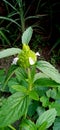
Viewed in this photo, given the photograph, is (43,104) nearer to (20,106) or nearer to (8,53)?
(20,106)

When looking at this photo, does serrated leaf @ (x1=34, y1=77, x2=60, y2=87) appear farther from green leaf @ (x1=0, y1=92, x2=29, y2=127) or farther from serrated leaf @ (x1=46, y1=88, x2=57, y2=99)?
serrated leaf @ (x1=46, y1=88, x2=57, y2=99)

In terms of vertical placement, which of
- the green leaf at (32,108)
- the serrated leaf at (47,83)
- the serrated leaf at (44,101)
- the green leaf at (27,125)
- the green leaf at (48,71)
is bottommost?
the green leaf at (27,125)

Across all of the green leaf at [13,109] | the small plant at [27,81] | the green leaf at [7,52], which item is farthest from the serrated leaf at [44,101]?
the green leaf at [7,52]

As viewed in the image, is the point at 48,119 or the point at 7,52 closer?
the point at 7,52

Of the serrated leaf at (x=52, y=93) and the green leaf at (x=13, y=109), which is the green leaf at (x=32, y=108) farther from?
the green leaf at (x=13, y=109)

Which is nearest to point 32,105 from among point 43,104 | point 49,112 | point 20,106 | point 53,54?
point 43,104

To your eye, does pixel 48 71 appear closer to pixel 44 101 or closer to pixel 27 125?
pixel 27 125

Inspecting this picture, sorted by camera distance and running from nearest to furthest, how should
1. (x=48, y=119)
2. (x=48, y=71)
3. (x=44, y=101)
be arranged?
(x=48, y=71) → (x=48, y=119) → (x=44, y=101)

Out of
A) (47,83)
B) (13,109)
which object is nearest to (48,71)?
(47,83)

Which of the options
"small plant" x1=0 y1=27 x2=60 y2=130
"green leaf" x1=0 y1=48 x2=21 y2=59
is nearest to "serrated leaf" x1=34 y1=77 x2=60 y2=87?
"small plant" x1=0 y1=27 x2=60 y2=130
